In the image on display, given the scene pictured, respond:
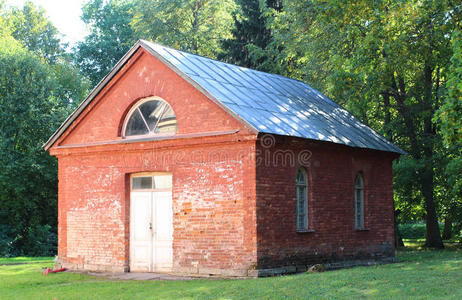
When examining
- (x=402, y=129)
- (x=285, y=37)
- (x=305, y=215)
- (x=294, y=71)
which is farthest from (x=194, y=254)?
(x=294, y=71)

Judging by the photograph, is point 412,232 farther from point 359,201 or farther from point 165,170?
point 165,170

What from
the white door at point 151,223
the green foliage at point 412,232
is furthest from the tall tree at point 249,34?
the white door at point 151,223

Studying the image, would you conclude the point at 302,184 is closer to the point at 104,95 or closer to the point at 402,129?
the point at 104,95

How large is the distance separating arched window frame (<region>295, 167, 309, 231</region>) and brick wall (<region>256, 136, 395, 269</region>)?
11 centimetres

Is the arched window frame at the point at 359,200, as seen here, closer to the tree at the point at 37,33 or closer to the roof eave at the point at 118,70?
the roof eave at the point at 118,70

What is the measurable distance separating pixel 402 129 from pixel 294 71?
33.6ft

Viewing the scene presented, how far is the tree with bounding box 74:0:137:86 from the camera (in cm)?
4641

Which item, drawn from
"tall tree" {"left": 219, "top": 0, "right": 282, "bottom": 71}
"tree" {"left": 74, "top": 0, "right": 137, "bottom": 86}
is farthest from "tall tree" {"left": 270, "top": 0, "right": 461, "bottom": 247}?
"tree" {"left": 74, "top": 0, "right": 137, "bottom": 86}

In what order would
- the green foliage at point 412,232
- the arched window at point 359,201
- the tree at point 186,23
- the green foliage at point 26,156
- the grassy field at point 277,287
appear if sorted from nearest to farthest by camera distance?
the grassy field at point 277,287, the arched window at point 359,201, the green foliage at point 26,156, the tree at point 186,23, the green foliage at point 412,232

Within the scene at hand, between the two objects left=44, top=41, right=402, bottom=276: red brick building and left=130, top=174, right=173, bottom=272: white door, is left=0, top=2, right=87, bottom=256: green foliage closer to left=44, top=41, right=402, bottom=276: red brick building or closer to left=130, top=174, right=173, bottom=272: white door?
left=44, top=41, right=402, bottom=276: red brick building

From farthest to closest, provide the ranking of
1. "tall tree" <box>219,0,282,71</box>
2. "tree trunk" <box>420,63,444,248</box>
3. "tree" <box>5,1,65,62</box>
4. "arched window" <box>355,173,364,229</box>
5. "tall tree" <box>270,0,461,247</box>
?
"tree" <box>5,1,65,62</box>
"tall tree" <box>219,0,282,71</box>
"tree trunk" <box>420,63,444,248</box>
"tall tree" <box>270,0,461,247</box>
"arched window" <box>355,173,364,229</box>

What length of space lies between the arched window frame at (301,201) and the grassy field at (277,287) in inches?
91.6

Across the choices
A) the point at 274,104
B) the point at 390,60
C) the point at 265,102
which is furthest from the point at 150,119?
the point at 390,60

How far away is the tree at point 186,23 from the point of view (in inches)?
1559
